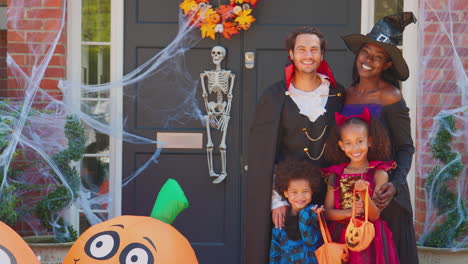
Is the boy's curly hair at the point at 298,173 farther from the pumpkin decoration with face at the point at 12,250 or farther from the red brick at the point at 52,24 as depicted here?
the red brick at the point at 52,24

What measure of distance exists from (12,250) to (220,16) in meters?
2.84

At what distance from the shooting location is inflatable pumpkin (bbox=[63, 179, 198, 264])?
3.49 meters

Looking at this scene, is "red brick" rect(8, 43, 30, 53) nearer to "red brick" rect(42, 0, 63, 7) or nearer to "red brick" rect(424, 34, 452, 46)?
"red brick" rect(42, 0, 63, 7)

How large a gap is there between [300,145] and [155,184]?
2149mm

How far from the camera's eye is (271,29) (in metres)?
5.75

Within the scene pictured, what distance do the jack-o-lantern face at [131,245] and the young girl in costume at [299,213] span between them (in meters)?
0.52

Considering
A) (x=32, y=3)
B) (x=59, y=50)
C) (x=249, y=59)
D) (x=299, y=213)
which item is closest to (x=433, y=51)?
(x=249, y=59)

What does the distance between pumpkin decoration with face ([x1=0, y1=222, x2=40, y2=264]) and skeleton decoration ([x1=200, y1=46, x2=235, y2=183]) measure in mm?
2470

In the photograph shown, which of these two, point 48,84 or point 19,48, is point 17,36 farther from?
point 48,84

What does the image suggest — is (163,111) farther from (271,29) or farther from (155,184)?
(271,29)

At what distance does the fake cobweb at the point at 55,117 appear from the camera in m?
5.15

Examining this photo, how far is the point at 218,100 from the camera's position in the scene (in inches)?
225

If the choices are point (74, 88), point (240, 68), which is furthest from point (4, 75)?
point (240, 68)

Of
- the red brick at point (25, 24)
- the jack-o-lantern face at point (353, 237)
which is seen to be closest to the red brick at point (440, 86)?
the jack-o-lantern face at point (353, 237)
